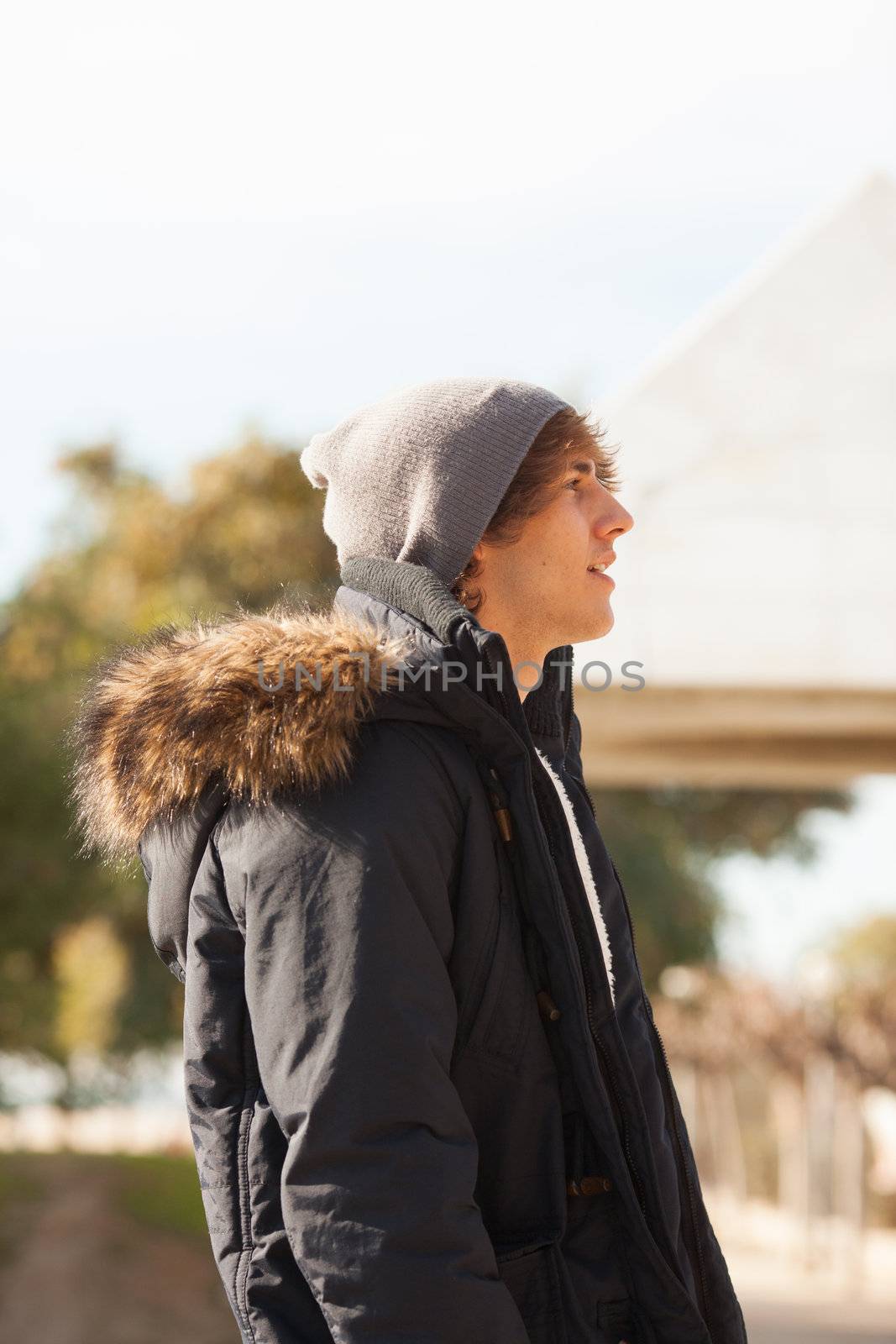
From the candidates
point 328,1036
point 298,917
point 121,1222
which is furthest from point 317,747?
point 121,1222

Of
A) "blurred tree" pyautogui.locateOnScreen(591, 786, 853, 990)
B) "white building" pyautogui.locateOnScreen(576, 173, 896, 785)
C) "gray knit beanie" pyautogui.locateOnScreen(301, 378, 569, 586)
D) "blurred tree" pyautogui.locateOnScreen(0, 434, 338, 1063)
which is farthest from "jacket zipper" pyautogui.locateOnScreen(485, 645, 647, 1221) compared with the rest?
"blurred tree" pyautogui.locateOnScreen(591, 786, 853, 990)

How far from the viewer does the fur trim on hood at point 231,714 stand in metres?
1.69

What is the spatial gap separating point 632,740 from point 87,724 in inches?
314

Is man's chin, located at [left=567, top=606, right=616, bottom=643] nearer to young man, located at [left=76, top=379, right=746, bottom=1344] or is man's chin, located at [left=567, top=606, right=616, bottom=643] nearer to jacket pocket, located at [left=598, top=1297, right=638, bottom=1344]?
young man, located at [left=76, top=379, right=746, bottom=1344]

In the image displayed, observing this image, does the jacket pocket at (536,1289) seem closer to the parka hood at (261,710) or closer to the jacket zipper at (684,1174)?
the jacket zipper at (684,1174)

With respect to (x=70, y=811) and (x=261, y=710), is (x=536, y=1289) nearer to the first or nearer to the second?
(x=261, y=710)

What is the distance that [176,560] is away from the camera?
1616 centimetres

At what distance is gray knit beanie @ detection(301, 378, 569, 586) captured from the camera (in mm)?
1926

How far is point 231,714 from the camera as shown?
1759 millimetres

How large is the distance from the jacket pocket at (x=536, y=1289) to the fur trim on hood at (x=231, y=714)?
0.58m

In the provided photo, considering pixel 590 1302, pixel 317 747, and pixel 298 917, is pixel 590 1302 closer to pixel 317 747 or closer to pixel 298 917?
pixel 298 917

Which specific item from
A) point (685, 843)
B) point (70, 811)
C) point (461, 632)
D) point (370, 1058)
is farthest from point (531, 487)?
point (685, 843)

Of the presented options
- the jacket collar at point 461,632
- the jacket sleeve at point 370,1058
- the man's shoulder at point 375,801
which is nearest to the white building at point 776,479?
the jacket collar at point 461,632

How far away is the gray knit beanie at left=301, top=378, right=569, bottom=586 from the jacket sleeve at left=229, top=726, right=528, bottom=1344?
15.4 inches
